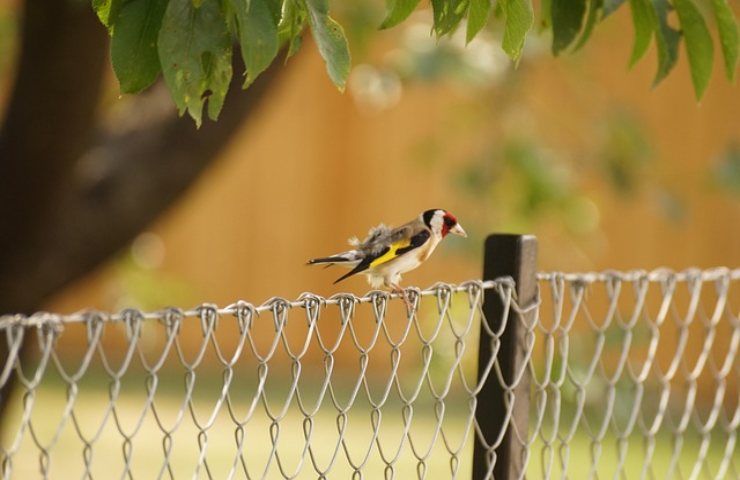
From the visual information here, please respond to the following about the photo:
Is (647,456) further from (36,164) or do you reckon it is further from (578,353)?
(36,164)

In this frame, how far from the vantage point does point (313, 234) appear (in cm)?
1003

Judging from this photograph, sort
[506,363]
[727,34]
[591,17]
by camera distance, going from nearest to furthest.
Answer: [727,34] < [591,17] < [506,363]

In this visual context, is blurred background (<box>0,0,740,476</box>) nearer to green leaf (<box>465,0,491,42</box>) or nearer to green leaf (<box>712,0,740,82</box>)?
green leaf (<box>712,0,740,82</box>)

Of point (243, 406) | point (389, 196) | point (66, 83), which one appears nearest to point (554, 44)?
point (66, 83)

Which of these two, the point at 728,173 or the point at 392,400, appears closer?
the point at 728,173

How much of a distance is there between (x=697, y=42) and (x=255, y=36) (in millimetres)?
910

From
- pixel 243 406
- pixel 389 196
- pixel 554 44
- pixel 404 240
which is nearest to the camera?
pixel 554 44

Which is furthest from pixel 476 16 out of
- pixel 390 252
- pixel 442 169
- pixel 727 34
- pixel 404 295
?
pixel 442 169

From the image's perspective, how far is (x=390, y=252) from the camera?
2.79 meters

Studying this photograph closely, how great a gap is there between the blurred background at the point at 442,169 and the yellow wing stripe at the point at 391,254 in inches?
78.9

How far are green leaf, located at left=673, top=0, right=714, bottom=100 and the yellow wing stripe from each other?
2.54 feet

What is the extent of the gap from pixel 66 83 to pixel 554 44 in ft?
8.47

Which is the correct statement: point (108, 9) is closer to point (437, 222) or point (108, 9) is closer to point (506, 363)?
point (506, 363)

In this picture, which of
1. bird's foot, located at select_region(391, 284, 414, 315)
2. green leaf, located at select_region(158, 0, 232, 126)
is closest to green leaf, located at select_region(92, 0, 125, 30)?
green leaf, located at select_region(158, 0, 232, 126)
